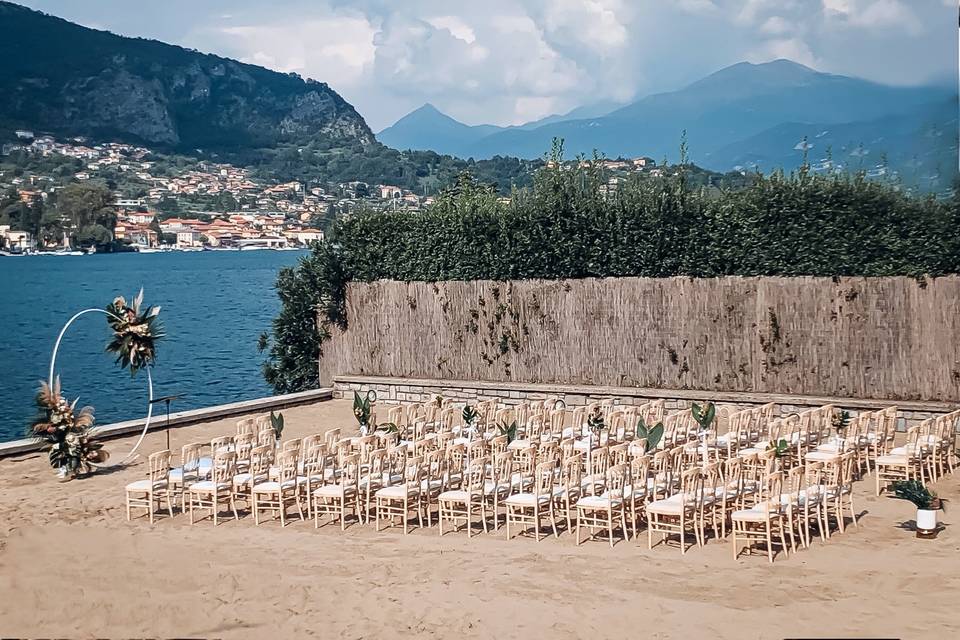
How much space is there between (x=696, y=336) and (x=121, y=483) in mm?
10707

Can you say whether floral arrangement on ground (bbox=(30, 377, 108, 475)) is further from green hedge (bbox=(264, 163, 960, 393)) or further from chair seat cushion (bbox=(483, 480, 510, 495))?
green hedge (bbox=(264, 163, 960, 393))

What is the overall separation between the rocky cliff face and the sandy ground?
14574 cm

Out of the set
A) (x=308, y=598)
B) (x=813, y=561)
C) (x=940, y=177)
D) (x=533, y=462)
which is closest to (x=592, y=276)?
(x=940, y=177)

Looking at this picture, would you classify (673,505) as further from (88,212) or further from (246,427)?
(88,212)

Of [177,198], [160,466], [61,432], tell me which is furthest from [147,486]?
[177,198]

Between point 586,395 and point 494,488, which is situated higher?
point 586,395

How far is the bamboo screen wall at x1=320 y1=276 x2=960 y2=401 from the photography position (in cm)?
1869

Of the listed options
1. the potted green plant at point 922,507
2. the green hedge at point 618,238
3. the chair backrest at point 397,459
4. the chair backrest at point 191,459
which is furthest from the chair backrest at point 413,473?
the green hedge at point 618,238

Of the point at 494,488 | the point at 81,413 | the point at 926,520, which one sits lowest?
the point at 926,520

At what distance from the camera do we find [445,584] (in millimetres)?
10328

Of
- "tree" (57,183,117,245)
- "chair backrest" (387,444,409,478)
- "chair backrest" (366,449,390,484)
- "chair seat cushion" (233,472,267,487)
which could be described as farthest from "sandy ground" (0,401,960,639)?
"tree" (57,183,117,245)

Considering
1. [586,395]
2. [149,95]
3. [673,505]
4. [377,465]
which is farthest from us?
[149,95]

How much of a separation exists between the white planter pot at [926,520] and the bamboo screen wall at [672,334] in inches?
298

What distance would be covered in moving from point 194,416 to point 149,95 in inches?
5847
